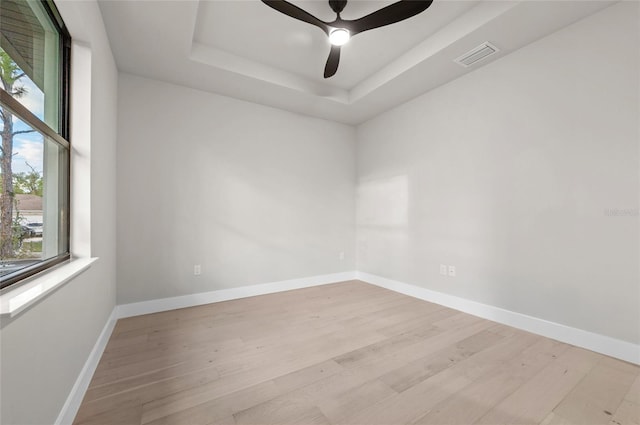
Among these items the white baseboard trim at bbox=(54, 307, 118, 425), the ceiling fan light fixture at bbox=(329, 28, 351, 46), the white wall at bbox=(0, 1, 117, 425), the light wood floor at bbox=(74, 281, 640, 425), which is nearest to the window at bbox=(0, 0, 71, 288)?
the white wall at bbox=(0, 1, 117, 425)

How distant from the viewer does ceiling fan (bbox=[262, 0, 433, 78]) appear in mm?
1729

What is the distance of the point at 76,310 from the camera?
1.39 metres

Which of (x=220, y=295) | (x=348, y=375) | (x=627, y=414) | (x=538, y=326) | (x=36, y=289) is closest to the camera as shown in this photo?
(x=36, y=289)

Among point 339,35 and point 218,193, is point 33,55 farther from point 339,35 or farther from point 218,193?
point 218,193

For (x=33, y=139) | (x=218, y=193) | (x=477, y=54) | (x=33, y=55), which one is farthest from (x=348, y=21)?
(x=218, y=193)

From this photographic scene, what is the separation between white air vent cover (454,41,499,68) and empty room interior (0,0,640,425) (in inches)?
0.7

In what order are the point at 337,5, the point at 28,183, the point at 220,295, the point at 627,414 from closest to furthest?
the point at 28,183, the point at 627,414, the point at 337,5, the point at 220,295

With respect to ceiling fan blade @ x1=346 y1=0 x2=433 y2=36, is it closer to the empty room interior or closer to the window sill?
the empty room interior

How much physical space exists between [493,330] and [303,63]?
3.22 metres

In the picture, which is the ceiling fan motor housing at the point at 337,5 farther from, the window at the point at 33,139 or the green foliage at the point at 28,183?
the green foliage at the point at 28,183

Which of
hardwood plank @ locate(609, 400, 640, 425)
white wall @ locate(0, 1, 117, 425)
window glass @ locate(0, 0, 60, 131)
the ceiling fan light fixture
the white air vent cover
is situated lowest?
hardwood plank @ locate(609, 400, 640, 425)

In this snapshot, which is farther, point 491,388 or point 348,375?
point 348,375

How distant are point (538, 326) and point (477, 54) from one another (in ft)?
8.11

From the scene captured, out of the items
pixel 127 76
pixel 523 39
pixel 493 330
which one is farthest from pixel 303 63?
pixel 493 330
